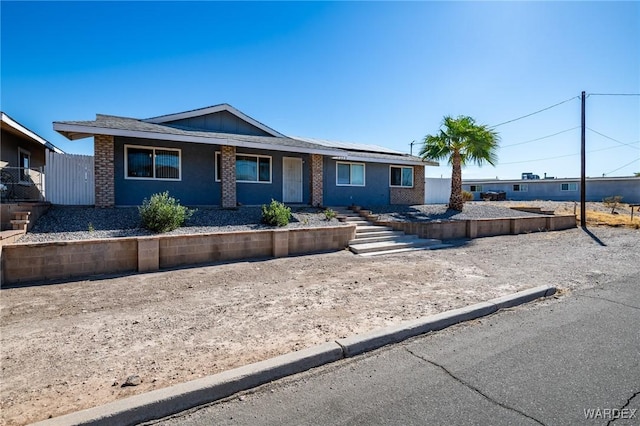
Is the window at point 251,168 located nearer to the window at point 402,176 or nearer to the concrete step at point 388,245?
the concrete step at point 388,245

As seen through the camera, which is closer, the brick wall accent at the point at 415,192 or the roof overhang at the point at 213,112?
the roof overhang at the point at 213,112

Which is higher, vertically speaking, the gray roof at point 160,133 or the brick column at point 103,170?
the gray roof at point 160,133

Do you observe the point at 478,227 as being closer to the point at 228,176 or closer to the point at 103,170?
the point at 228,176

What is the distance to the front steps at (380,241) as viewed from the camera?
10375 mm

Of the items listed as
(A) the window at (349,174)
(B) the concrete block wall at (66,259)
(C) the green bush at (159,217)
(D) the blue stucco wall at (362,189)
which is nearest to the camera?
(B) the concrete block wall at (66,259)

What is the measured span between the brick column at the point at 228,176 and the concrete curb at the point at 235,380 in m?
9.92

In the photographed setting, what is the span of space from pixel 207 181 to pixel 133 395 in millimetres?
11833

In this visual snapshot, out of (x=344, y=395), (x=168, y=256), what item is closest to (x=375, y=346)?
(x=344, y=395)

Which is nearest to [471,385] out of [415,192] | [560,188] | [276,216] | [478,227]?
[276,216]

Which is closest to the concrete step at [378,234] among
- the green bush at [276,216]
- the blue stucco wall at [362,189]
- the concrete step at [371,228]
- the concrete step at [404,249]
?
the concrete step at [371,228]

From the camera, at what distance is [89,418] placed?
2453mm

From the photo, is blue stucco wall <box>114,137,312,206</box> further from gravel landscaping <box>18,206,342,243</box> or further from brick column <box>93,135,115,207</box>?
gravel landscaping <box>18,206,342,243</box>

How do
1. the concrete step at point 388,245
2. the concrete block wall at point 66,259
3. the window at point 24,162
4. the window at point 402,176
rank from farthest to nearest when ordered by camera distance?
the window at point 402,176 → the window at point 24,162 → the concrete step at point 388,245 → the concrete block wall at point 66,259

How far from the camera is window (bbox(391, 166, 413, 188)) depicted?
747 inches
